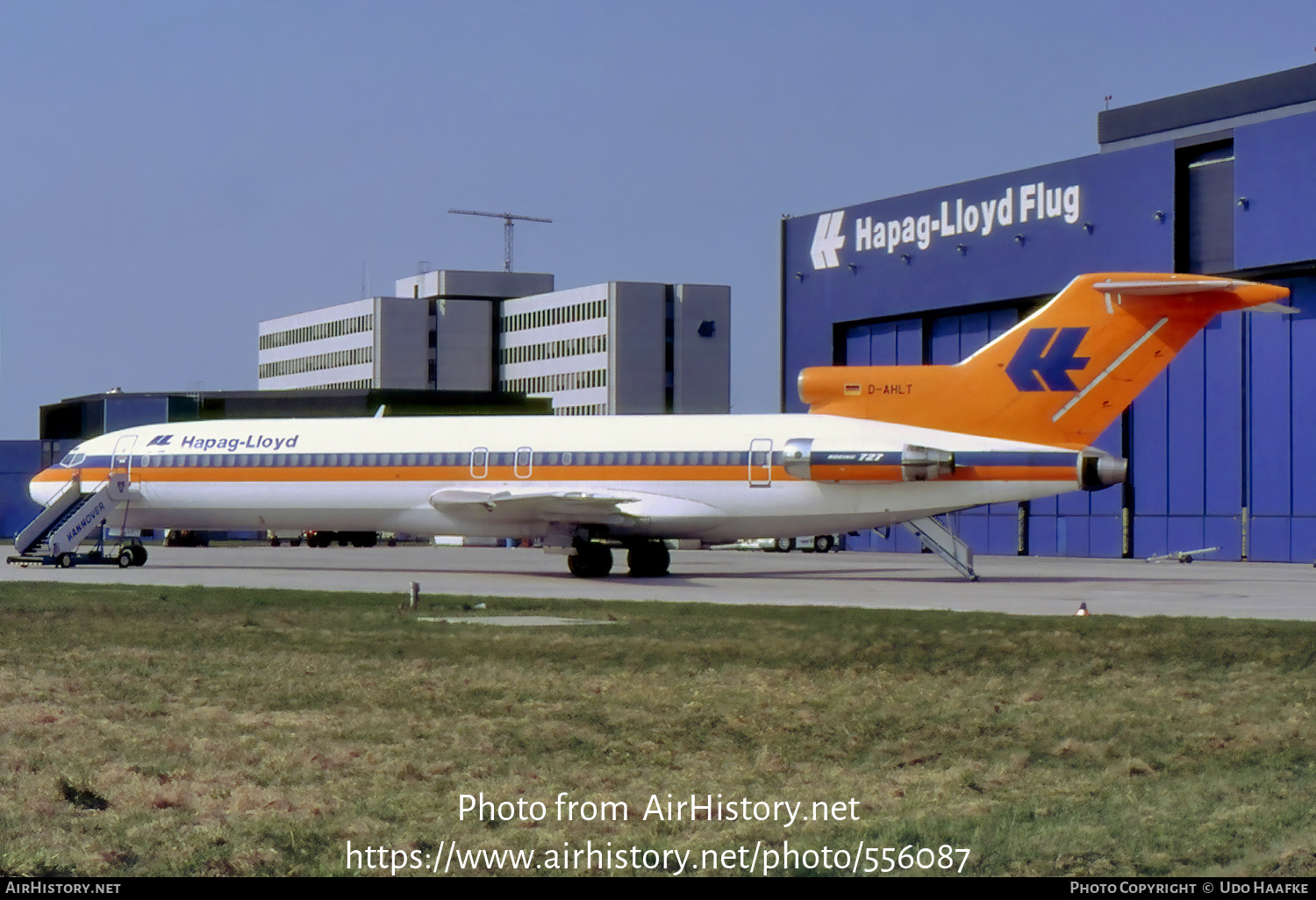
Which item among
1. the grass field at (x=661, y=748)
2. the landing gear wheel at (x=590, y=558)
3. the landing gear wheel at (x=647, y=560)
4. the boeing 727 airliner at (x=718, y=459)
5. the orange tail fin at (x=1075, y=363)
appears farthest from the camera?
the landing gear wheel at (x=647, y=560)

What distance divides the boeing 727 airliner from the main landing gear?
0.05 meters

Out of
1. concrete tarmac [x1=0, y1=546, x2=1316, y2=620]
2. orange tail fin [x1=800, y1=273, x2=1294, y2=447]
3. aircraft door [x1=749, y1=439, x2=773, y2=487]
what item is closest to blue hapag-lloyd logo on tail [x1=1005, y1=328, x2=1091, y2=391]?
orange tail fin [x1=800, y1=273, x2=1294, y2=447]

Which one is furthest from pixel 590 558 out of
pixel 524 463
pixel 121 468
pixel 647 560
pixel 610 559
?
pixel 121 468

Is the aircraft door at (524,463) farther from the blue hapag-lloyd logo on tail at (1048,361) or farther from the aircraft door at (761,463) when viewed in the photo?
the blue hapag-lloyd logo on tail at (1048,361)

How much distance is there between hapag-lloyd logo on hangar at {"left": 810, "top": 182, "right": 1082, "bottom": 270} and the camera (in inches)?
2347

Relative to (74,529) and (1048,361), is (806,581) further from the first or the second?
(74,529)

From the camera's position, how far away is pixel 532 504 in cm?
3472

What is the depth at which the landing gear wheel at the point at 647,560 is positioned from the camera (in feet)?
120

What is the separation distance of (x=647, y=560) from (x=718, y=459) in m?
3.66

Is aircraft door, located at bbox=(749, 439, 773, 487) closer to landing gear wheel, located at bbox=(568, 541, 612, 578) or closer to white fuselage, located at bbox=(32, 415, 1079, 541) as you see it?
white fuselage, located at bbox=(32, 415, 1079, 541)

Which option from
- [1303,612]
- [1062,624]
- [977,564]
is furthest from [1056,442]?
[977,564]

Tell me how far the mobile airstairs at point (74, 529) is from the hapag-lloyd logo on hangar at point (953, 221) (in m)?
37.6

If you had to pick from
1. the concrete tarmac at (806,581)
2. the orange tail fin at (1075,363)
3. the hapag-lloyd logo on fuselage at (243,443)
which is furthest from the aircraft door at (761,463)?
the hapag-lloyd logo on fuselage at (243,443)

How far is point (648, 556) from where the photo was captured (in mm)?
36812
